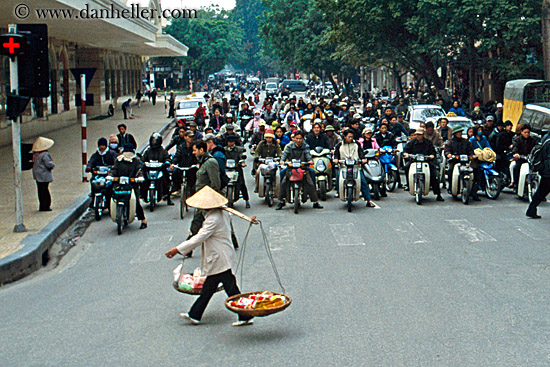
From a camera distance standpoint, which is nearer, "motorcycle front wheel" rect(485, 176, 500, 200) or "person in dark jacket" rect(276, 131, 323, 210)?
"person in dark jacket" rect(276, 131, 323, 210)

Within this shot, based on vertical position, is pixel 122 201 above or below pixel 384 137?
below

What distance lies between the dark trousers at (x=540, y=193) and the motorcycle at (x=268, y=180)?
198 inches

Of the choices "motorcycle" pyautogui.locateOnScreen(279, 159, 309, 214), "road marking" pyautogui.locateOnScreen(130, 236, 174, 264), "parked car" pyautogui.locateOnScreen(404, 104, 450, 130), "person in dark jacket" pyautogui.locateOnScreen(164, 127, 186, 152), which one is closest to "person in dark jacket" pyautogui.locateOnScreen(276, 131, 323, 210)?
"motorcycle" pyautogui.locateOnScreen(279, 159, 309, 214)

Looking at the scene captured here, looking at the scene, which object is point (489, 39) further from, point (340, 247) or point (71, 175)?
point (340, 247)

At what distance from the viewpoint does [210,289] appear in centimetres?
801

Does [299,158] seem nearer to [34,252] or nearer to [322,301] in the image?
[34,252]

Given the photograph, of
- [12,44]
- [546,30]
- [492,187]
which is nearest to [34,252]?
[12,44]

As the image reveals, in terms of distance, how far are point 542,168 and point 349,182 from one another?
365 cm

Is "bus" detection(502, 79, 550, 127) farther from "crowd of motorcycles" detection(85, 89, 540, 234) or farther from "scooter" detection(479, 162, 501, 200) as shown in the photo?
"scooter" detection(479, 162, 501, 200)

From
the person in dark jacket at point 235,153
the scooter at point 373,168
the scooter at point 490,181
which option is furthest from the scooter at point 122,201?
the scooter at point 490,181

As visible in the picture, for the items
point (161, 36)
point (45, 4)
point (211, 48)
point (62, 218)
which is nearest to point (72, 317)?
point (62, 218)

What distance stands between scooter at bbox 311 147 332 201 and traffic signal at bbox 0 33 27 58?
6.40 metres

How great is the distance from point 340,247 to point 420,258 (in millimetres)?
1414

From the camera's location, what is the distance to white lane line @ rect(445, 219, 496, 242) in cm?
1249
